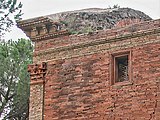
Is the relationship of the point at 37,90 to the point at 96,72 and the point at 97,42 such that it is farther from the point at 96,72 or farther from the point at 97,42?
the point at 97,42

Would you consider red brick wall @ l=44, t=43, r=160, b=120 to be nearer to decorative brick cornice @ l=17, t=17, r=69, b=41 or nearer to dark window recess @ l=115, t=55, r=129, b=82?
dark window recess @ l=115, t=55, r=129, b=82

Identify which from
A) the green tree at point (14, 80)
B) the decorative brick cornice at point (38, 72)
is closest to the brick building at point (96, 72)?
the decorative brick cornice at point (38, 72)

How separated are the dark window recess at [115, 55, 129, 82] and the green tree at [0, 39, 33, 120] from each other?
10793 millimetres

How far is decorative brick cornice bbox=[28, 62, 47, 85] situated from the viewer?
18.9m

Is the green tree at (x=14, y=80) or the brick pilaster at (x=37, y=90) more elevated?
the green tree at (x=14, y=80)

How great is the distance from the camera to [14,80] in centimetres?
2886

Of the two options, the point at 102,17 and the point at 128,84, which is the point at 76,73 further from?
the point at 102,17

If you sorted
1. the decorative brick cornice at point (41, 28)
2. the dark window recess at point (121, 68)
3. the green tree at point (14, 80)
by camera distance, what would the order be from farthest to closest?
the green tree at point (14, 80) < the decorative brick cornice at point (41, 28) < the dark window recess at point (121, 68)

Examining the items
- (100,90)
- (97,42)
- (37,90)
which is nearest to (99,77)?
(100,90)

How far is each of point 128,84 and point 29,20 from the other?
166 inches

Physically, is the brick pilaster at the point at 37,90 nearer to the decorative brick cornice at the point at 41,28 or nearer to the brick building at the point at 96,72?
the brick building at the point at 96,72

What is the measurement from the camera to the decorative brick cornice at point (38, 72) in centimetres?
1894

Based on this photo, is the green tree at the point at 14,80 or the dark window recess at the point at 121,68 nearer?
the dark window recess at the point at 121,68

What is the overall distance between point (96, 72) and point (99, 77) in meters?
0.20
